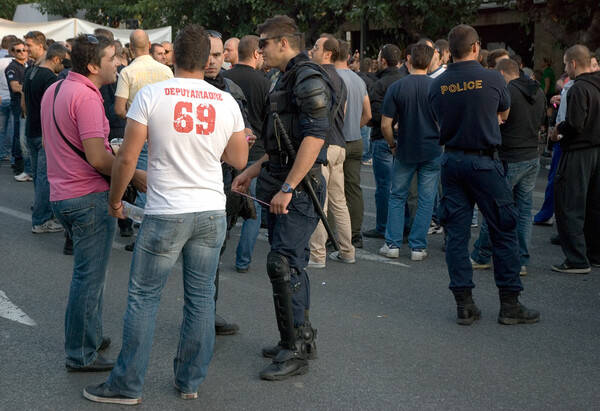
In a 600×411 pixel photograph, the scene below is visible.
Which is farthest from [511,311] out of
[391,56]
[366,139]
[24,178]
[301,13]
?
[301,13]

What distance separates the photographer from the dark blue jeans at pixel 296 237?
4.72 metres

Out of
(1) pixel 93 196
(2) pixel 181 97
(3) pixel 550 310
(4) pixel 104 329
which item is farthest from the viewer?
(3) pixel 550 310

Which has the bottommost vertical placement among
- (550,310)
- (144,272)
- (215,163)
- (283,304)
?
(550,310)

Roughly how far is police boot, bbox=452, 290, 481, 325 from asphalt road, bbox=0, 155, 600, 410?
7 cm

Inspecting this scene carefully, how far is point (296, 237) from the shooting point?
473cm

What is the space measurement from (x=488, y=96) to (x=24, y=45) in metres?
8.59

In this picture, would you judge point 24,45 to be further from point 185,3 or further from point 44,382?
point 185,3

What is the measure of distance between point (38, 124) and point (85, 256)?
5453 millimetres

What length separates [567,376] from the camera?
4.77 m

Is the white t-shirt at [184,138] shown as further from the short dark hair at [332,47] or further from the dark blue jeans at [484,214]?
the short dark hair at [332,47]

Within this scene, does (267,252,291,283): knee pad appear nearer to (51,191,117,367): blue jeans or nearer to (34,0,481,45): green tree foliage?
(51,191,117,367): blue jeans

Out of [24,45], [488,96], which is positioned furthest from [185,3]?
[488,96]

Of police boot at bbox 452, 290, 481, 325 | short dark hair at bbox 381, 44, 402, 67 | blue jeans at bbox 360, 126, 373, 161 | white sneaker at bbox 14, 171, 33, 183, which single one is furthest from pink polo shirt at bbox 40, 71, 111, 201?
blue jeans at bbox 360, 126, 373, 161

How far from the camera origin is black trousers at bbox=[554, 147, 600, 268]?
723 centimetres
